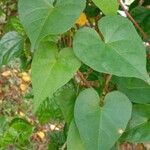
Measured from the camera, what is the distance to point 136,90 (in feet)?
2.86

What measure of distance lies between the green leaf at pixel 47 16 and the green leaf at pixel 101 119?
15 cm

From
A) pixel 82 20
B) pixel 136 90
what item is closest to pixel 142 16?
pixel 82 20

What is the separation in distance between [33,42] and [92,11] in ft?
1.51

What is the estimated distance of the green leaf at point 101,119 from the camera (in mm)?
782

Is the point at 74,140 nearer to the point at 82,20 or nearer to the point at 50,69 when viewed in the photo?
the point at 50,69

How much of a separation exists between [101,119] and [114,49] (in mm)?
124

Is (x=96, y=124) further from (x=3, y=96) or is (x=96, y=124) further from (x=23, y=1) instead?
(x=3, y=96)

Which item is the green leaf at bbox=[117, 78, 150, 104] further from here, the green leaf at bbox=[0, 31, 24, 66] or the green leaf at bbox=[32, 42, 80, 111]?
the green leaf at bbox=[0, 31, 24, 66]

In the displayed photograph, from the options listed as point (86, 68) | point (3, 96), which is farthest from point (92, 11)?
point (3, 96)

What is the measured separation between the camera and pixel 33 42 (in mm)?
718

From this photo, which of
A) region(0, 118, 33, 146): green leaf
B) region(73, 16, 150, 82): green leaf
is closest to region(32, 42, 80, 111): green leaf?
region(73, 16, 150, 82): green leaf

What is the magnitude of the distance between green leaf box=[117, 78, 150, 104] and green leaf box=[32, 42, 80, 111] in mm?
136

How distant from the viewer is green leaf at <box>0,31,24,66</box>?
3.24 feet

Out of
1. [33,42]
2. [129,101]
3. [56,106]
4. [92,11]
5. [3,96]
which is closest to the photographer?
[33,42]
